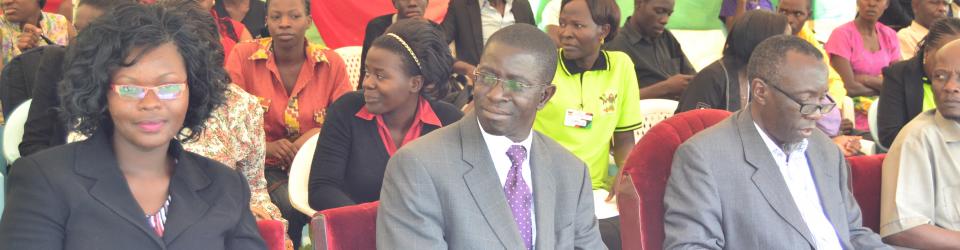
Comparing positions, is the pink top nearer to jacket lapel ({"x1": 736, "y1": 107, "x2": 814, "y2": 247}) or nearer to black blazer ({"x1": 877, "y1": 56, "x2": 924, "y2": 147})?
black blazer ({"x1": 877, "y1": 56, "x2": 924, "y2": 147})

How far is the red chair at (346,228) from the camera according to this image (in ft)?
8.86

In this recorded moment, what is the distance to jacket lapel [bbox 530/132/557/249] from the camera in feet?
8.80

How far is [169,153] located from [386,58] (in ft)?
3.72

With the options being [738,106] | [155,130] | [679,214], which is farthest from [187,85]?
[738,106]

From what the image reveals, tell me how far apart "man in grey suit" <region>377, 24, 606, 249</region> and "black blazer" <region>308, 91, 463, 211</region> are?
886mm

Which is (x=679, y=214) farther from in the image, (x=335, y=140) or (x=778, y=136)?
(x=335, y=140)

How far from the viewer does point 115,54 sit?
2.31 m

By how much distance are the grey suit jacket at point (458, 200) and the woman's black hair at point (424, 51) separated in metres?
0.91

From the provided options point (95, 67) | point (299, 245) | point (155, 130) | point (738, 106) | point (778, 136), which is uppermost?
point (95, 67)

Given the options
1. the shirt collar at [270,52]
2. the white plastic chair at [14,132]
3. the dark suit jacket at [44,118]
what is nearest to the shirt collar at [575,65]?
the shirt collar at [270,52]

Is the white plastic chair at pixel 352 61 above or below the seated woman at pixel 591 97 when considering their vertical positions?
below

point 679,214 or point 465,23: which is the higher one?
point 679,214

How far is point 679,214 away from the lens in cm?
302

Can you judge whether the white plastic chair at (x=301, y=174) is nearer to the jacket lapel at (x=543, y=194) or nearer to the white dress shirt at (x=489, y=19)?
the jacket lapel at (x=543, y=194)
